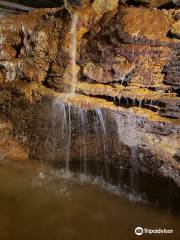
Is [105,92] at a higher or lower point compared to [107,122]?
higher

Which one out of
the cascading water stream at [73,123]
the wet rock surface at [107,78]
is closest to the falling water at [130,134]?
the wet rock surface at [107,78]

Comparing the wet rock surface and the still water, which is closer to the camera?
the still water

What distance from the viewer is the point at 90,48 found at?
209 inches

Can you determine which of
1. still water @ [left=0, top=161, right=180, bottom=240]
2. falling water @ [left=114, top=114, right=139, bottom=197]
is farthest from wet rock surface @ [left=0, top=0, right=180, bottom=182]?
still water @ [left=0, top=161, right=180, bottom=240]

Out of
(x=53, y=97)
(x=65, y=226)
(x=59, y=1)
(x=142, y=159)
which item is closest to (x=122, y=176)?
(x=142, y=159)

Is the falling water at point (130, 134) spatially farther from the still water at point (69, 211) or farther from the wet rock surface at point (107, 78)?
the still water at point (69, 211)

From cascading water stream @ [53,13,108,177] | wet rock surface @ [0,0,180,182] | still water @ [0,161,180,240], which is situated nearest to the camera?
still water @ [0,161,180,240]

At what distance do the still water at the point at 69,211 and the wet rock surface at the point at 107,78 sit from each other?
53 cm

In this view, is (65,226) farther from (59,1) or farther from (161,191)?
(59,1)

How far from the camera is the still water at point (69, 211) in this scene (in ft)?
13.3

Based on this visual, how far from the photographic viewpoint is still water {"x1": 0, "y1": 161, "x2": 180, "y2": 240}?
405 cm

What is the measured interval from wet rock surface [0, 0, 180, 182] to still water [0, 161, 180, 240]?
0.53 m

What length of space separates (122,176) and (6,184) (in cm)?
193

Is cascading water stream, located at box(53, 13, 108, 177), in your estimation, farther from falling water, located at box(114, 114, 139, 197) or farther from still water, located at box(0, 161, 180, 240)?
still water, located at box(0, 161, 180, 240)
